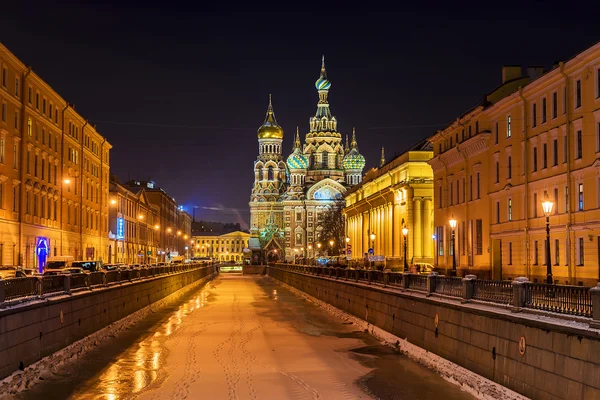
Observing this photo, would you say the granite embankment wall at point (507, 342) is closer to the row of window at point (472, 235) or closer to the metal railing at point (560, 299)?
the metal railing at point (560, 299)

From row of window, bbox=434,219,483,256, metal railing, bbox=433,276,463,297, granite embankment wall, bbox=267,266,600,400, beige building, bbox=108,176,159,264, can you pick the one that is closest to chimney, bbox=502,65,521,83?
row of window, bbox=434,219,483,256

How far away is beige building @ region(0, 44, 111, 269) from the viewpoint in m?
55.8

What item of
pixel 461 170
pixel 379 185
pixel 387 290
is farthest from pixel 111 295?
pixel 379 185

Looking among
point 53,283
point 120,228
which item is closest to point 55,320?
point 53,283

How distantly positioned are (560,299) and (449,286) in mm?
9164

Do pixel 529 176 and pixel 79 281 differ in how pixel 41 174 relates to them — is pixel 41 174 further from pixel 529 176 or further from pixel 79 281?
pixel 529 176

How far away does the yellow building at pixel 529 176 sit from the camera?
139ft

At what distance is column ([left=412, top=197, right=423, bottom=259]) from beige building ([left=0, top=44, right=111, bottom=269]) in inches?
1317

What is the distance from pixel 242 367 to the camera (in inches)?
1051

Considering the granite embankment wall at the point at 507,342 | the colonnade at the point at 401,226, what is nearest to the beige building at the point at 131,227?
the colonnade at the point at 401,226

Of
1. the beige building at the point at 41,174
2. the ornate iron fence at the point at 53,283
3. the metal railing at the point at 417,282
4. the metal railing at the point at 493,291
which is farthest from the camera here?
the beige building at the point at 41,174

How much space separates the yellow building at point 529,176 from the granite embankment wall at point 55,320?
20028mm

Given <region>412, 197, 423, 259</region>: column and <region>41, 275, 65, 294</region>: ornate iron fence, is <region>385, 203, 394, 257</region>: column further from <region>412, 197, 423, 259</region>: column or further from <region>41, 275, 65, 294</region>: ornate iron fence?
<region>41, 275, 65, 294</region>: ornate iron fence

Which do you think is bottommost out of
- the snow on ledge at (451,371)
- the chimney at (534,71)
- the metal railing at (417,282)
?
the snow on ledge at (451,371)
